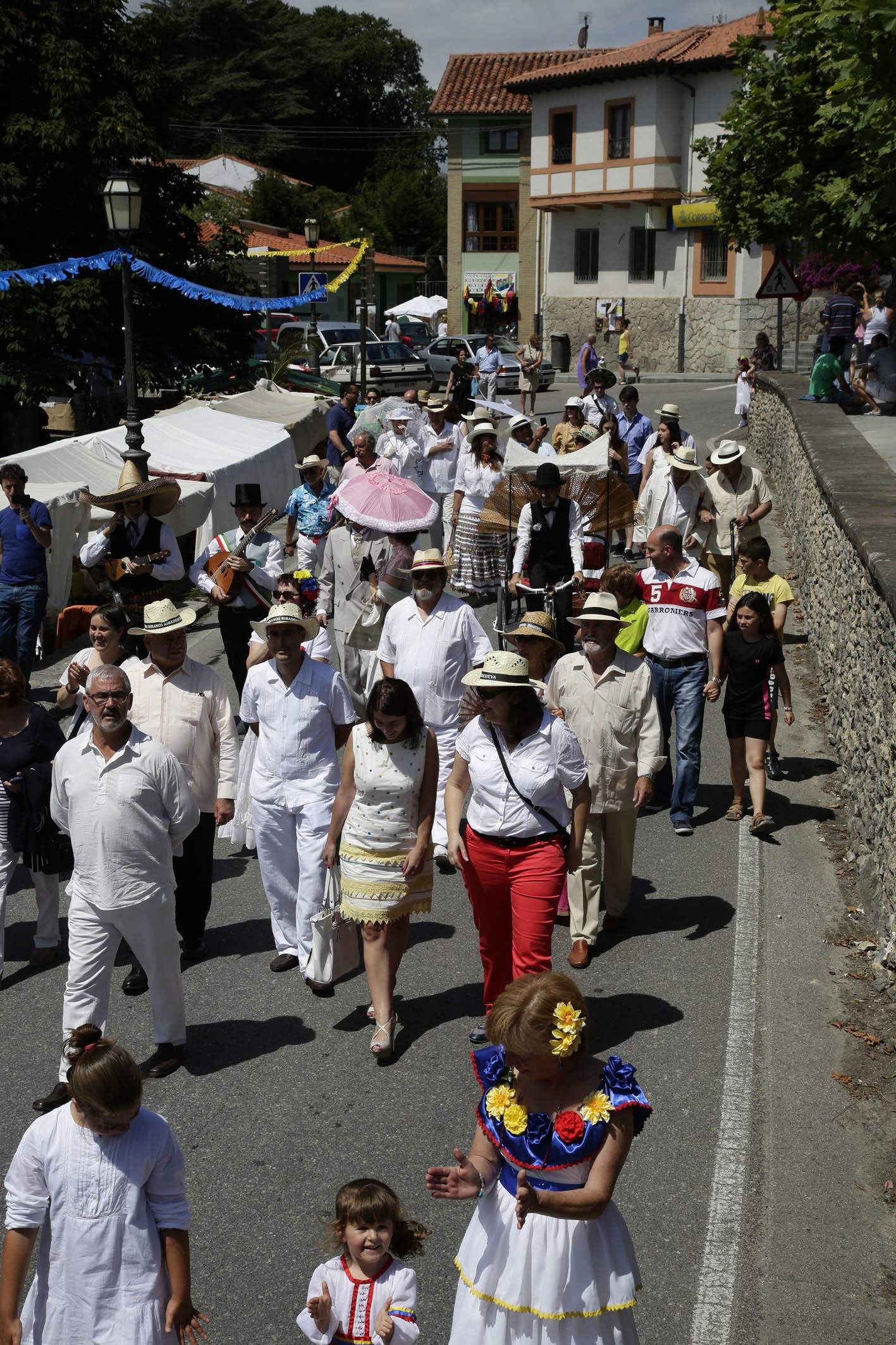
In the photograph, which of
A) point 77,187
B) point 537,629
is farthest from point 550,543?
point 77,187

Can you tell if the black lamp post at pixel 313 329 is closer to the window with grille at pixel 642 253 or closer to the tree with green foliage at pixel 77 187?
the tree with green foliage at pixel 77 187

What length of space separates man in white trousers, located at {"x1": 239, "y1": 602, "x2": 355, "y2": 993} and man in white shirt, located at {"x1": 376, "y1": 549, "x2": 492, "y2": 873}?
1.32 metres

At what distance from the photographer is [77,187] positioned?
27.2 metres

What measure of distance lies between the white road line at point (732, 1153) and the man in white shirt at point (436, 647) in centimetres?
208

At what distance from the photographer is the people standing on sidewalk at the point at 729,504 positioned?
43.3 ft

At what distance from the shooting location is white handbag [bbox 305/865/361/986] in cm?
732

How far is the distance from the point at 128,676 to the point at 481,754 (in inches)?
84.1

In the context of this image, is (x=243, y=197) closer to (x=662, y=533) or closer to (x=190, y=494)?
(x=190, y=494)

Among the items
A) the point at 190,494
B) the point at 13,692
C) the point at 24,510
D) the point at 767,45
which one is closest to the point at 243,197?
the point at 767,45

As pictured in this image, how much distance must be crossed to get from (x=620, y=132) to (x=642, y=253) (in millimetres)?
4140

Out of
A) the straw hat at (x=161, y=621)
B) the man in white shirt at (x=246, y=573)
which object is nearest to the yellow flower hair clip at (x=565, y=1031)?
the straw hat at (x=161, y=621)

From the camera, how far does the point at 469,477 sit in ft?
50.7

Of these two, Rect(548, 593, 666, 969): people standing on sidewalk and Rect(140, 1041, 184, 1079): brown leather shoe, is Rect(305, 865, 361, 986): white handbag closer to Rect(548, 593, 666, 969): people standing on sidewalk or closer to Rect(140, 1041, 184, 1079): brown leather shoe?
Rect(140, 1041, 184, 1079): brown leather shoe

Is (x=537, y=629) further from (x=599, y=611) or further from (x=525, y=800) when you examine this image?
(x=525, y=800)
